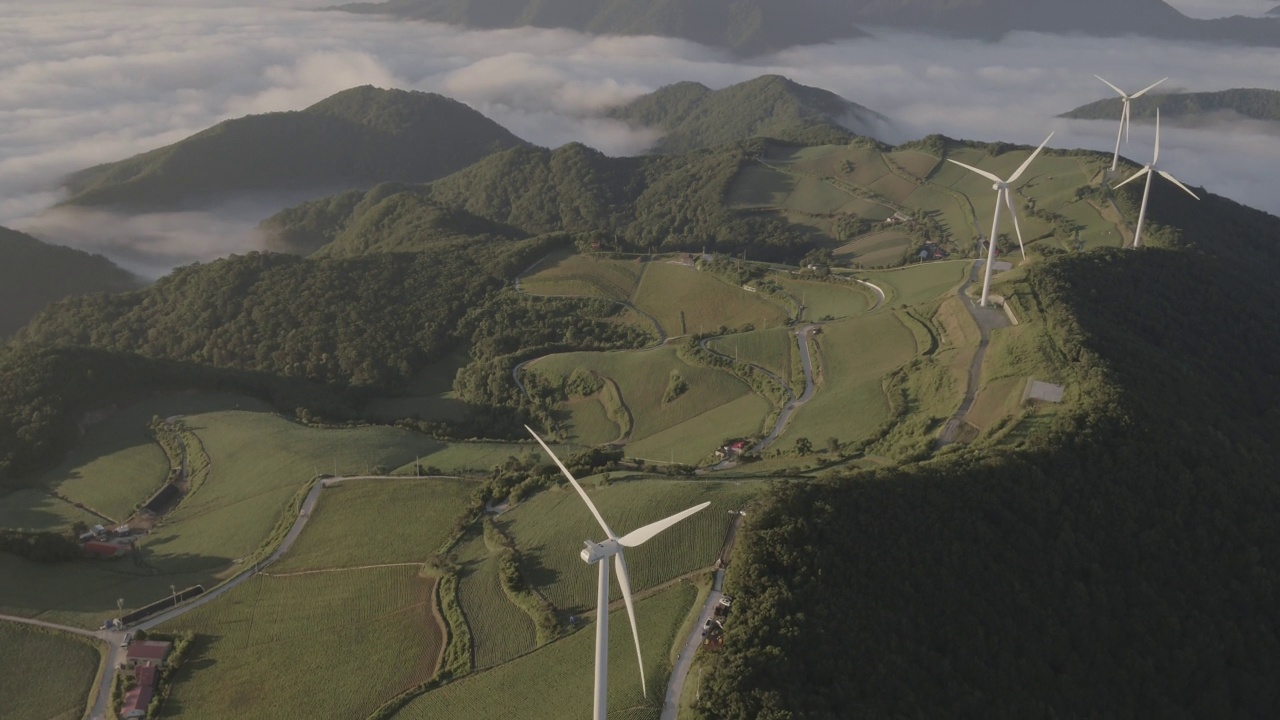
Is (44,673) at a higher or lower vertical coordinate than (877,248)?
lower

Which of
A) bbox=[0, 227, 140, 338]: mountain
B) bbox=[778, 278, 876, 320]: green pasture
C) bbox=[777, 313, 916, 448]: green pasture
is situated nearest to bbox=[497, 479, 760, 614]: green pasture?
bbox=[777, 313, 916, 448]: green pasture

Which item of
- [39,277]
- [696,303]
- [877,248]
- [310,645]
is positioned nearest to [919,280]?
[696,303]

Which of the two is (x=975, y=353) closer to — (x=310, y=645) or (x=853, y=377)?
(x=853, y=377)

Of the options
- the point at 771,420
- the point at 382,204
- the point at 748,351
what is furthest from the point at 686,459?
the point at 382,204

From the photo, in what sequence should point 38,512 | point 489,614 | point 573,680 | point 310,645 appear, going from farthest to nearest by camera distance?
point 38,512 → point 489,614 → point 310,645 → point 573,680

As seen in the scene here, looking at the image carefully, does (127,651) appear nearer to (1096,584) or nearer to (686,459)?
(686,459)

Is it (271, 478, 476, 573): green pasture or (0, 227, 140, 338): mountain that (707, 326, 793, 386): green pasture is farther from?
(0, 227, 140, 338): mountain

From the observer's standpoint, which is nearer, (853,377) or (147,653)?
(147,653)
